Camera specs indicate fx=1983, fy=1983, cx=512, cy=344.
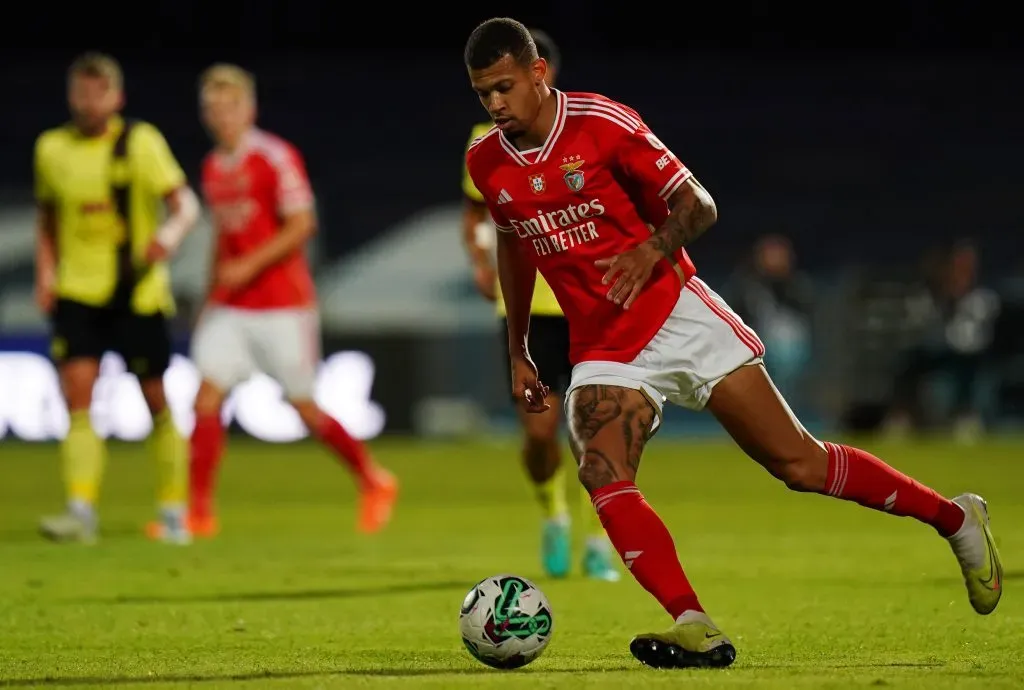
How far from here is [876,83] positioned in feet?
90.1

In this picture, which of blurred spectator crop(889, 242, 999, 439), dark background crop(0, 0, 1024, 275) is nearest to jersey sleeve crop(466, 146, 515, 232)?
blurred spectator crop(889, 242, 999, 439)

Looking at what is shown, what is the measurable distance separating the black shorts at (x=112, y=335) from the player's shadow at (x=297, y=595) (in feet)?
9.66

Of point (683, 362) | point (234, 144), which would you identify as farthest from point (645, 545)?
point (234, 144)

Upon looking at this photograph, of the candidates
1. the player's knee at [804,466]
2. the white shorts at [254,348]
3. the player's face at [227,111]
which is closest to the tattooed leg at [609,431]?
the player's knee at [804,466]

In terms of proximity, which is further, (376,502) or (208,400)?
(376,502)

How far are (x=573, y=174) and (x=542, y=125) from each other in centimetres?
18

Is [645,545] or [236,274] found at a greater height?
[236,274]

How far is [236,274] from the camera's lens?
11.0 meters

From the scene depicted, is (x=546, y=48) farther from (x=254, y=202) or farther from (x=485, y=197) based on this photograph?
(x=254, y=202)

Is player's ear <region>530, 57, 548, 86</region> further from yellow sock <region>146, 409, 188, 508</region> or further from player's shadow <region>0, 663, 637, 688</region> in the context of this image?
yellow sock <region>146, 409, 188, 508</region>

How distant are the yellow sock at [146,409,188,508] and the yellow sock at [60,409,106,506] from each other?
36 cm

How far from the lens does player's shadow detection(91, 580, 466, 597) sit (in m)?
7.80

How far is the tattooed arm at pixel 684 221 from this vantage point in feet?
18.6

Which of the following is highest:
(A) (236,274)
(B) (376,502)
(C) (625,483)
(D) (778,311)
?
(A) (236,274)
